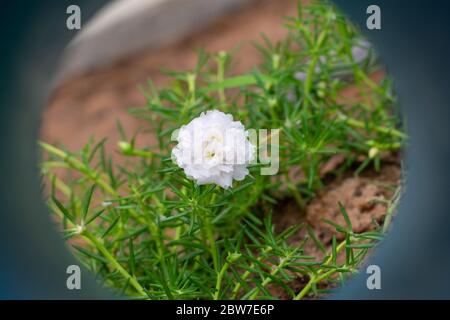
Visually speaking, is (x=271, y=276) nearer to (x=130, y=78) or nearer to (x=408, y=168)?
(x=408, y=168)

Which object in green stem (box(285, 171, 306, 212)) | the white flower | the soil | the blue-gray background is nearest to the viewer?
the white flower

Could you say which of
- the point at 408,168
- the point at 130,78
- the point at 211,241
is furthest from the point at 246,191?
the point at 130,78

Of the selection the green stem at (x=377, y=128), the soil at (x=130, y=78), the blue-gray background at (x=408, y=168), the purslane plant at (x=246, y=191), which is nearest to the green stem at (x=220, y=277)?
the purslane plant at (x=246, y=191)

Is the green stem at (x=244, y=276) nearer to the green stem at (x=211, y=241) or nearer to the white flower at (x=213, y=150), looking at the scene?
the green stem at (x=211, y=241)

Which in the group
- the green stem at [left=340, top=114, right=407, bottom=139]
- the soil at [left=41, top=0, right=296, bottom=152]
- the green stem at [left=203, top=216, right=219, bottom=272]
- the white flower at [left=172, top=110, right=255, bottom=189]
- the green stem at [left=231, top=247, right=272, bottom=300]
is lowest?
the green stem at [left=231, top=247, right=272, bottom=300]

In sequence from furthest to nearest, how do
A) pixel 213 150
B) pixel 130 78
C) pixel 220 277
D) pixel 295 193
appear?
pixel 130 78 → pixel 295 193 → pixel 220 277 → pixel 213 150

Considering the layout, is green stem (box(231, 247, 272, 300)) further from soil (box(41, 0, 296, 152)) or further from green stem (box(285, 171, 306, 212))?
soil (box(41, 0, 296, 152))

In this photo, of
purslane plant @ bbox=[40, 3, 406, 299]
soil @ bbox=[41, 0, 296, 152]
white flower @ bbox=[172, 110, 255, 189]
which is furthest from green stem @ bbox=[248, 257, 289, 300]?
soil @ bbox=[41, 0, 296, 152]
